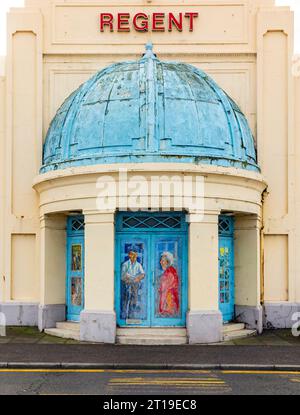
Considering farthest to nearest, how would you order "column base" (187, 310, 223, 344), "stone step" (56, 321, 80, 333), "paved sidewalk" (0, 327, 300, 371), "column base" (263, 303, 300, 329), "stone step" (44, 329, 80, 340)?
"column base" (263, 303, 300, 329) < "stone step" (56, 321, 80, 333) < "stone step" (44, 329, 80, 340) < "column base" (187, 310, 223, 344) < "paved sidewalk" (0, 327, 300, 371)

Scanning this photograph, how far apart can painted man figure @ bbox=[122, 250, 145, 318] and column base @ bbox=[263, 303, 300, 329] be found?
4.00 m

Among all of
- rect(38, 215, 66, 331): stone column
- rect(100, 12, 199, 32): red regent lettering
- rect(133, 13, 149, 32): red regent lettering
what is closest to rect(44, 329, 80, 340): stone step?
rect(38, 215, 66, 331): stone column

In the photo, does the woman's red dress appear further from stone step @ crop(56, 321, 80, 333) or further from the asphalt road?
the asphalt road

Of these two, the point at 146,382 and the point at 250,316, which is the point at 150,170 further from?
the point at 146,382

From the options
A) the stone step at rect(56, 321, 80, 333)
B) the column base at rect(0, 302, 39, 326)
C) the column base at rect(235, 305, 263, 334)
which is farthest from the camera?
the column base at rect(0, 302, 39, 326)

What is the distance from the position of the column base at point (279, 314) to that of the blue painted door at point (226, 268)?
106cm

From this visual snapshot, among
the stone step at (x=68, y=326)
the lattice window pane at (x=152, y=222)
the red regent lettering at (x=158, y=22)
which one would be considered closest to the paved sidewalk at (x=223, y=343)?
the stone step at (x=68, y=326)

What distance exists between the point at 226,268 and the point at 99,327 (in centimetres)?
410

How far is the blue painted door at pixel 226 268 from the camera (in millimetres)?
17891

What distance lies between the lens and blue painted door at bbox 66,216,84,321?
17844 mm

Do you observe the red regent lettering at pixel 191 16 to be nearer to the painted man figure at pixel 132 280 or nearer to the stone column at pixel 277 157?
the stone column at pixel 277 157

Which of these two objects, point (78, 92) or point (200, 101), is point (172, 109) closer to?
point (200, 101)
